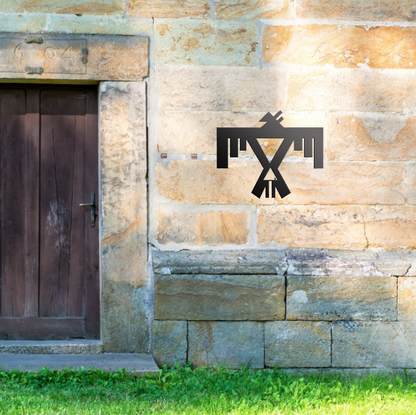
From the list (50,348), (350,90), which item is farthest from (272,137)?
(50,348)

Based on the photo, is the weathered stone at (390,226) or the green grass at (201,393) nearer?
the green grass at (201,393)

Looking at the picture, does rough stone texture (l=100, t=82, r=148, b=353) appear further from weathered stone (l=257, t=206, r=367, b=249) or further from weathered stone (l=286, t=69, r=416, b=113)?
weathered stone (l=286, t=69, r=416, b=113)

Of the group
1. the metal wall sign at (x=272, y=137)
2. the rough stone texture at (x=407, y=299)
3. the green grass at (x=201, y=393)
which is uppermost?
the metal wall sign at (x=272, y=137)

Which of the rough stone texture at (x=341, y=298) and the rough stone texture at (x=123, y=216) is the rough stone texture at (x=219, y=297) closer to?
the rough stone texture at (x=341, y=298)

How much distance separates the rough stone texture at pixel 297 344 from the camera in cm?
318

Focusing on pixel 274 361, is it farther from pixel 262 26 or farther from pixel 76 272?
pixel 262 26

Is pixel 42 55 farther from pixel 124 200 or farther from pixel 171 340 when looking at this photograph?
pixel 171 340

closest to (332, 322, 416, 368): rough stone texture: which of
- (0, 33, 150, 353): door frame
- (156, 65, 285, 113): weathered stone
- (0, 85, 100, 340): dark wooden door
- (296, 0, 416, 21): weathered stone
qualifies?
(0, 33, 150, 353): door frame

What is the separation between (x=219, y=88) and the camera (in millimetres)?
3314

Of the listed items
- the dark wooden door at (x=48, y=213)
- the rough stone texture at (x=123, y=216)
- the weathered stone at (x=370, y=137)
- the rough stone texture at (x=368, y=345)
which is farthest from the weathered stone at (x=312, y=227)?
the dark wooden door at (x=48, y=213)

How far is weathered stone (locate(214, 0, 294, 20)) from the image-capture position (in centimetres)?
330

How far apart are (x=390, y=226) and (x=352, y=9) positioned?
4.98ft

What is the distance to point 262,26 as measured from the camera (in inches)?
131

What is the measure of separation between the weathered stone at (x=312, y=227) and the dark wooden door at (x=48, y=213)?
4.09 feet
